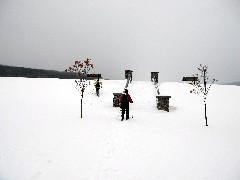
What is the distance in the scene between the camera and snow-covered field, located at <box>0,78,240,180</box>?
5.40 metres

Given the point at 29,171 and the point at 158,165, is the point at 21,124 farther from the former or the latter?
the point at 158,165

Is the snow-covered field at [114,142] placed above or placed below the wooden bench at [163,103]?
below

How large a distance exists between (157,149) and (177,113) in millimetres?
6189

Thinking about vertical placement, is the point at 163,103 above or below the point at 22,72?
below

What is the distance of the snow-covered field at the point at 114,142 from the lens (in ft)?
17.7

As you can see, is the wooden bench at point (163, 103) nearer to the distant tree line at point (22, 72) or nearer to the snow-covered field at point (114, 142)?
the snow-covered field at point (114, 142)

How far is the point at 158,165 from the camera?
19.1ft

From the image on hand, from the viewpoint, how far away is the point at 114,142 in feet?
24.1

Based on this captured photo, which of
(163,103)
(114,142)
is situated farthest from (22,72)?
(114,142)

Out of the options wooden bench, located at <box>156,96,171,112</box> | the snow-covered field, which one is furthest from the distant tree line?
wooden bench, located at <box>156,96,171,112</box>

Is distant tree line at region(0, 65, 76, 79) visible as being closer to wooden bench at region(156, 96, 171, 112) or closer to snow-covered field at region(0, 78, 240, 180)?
snow-covered field at region(0, 78, 240, 180)

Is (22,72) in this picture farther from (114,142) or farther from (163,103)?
(114,142)

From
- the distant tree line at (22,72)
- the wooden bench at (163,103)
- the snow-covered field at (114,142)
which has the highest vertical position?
the distant tree line at (22,72)

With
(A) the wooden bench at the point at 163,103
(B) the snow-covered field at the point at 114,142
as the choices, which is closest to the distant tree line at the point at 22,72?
(B) the snow-covered field at the point at 114,142
